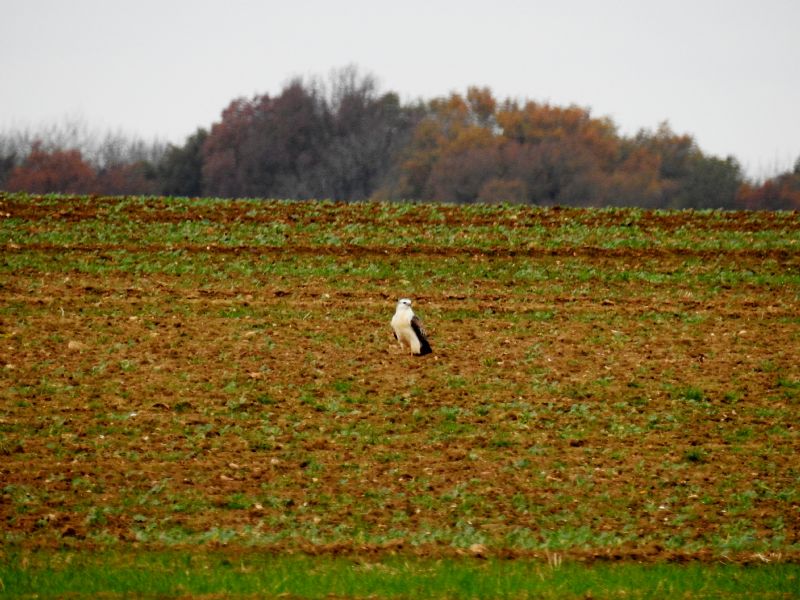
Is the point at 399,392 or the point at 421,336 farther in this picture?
the point at 421,336

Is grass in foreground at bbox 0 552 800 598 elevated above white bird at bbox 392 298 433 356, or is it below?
below

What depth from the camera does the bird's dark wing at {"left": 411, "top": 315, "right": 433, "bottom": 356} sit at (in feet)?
50.8

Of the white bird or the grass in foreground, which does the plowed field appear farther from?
the grass in foreground

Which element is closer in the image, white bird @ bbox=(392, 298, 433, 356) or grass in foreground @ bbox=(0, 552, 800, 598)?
grass in foreground @ bbox=(0, 552, 800, 598)

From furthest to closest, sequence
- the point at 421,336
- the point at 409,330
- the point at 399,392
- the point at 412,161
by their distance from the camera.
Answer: the point at 412,161 < the point at 421,336 < the point at 409,330 < the point at 399,392

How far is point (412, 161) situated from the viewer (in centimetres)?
7156

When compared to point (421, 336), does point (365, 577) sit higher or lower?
lower

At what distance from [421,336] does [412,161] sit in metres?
56.7

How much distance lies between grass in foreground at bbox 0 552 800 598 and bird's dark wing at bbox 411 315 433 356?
6.15 meters

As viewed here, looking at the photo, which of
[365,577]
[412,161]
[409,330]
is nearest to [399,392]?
[409,330]

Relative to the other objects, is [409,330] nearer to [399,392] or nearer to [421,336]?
[421,336]

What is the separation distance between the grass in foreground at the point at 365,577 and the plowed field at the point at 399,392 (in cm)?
42

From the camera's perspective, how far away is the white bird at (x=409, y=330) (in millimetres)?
15468

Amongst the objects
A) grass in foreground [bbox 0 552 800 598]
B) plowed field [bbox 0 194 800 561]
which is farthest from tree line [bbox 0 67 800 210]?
grass in foreground [bbox 0 552 800 598]
